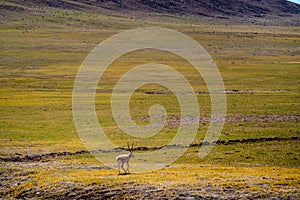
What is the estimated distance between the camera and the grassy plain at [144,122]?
67.8 ft

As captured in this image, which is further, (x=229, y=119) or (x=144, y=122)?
(x=229, y=119)

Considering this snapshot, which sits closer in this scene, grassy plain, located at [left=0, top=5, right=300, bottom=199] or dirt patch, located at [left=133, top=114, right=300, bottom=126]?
grassy plain, located at [left=0, top=5, right=300, bottom=199]

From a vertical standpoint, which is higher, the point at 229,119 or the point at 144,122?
the point at 229,119

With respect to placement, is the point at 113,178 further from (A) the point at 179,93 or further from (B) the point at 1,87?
(B) the point at 1,87

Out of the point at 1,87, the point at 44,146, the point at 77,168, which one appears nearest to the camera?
the point at 77,168

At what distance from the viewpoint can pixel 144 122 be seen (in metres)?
39.8

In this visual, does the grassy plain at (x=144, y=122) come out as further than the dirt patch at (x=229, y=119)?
No

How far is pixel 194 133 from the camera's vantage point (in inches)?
1410

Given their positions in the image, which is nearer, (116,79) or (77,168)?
(77,168)

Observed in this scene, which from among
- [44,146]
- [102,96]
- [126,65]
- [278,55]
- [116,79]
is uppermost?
[278,55]

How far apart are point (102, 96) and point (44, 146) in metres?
22.8

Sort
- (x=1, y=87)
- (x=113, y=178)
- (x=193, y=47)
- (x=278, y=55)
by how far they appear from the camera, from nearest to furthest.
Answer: (x=113, y=178) → (x=1, y=87) → (x=278, y=55) → (x=193, y=47)

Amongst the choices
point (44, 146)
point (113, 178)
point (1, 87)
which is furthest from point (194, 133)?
point (1, 87)

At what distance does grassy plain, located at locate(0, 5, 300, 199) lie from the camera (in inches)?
813
